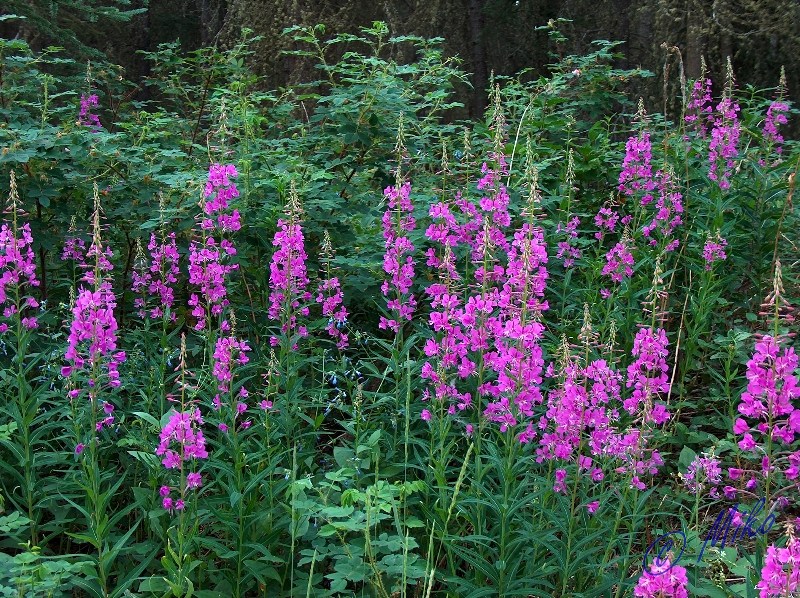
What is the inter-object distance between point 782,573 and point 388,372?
2316mm

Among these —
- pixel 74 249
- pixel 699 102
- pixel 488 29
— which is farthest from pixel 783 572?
pixel 488 29

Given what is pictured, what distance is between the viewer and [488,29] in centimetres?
1343

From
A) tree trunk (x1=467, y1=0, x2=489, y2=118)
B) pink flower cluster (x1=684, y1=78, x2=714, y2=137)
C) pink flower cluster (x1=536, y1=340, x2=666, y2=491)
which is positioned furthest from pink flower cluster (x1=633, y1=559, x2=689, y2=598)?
tree trunk (x1=467, y1=0, x2=489, y2=118)

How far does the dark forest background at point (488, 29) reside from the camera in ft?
22.8

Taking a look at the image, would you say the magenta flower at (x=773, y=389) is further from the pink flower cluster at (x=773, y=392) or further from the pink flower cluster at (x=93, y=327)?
the pink flower cluster at (x=93, y=327)

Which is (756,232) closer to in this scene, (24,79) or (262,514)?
(262,514)

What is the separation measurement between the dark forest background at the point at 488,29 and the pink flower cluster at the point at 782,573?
13.7ft

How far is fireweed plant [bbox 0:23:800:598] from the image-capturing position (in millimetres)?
2910

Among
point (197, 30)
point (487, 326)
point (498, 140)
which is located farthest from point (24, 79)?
point (197, 30)

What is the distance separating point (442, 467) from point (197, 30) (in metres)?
15.9

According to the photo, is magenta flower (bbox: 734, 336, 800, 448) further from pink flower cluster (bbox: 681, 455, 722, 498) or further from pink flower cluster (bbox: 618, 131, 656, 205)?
pink flower cluster (bbox: 618, 131, 656, 205)

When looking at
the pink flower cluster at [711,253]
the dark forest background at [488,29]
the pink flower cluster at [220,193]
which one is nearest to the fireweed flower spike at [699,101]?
the dark forest background at [488,29]

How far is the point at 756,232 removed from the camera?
509cm

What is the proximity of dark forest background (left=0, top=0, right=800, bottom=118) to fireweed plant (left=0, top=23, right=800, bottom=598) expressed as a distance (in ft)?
3.95
